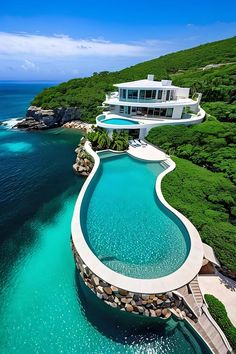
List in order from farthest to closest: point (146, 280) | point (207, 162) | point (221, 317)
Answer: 1. point (207, 162)
2. point (146, 280)
3. point (221, 317)

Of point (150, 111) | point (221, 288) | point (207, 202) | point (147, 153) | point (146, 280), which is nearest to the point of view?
point (146, 280)

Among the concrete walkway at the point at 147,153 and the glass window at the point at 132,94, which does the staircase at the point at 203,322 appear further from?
the glass window at the point at 132,94

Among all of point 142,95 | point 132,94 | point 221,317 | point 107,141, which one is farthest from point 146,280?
point 132,94

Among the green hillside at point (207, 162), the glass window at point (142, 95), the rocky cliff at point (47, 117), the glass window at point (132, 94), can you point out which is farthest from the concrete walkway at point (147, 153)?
the rocky cliff at point (47, 117)

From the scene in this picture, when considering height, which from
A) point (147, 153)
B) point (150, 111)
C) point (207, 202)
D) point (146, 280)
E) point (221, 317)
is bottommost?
point (221, 317)

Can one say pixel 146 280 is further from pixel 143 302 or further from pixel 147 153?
pixel 147 153

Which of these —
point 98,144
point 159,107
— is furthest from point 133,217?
point 159,107
